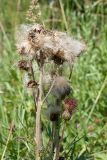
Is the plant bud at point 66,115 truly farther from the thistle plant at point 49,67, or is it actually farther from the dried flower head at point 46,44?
the dried flower head at point 46,44

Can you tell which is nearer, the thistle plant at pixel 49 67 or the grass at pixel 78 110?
the thistle plant at pixel 49 67

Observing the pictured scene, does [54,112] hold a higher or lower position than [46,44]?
lower

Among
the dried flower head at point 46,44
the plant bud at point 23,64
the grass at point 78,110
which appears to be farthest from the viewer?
the grass at point 78,110

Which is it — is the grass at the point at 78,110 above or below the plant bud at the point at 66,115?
below

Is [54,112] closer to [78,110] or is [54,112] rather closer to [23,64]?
[23,64]

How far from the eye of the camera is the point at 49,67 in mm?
1870

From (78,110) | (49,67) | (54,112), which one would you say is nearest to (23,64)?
(49,67)

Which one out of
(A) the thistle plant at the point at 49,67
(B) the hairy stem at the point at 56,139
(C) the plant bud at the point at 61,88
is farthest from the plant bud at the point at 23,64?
(B) the hairy stem at the point at 56,139

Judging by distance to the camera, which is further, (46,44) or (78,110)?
(78,110)

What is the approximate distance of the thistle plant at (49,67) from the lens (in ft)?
5.75

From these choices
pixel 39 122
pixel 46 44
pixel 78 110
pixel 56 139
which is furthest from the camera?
pixel 78 110

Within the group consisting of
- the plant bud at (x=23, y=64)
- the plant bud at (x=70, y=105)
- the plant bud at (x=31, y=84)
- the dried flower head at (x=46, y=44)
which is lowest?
the plant bud at (x=70, y=105)

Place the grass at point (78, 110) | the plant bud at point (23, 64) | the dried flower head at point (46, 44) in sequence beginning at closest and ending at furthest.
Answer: the dried flower head at point (46, 44) → the plant bud at point (23, 64) → the grass at point (78, 110)

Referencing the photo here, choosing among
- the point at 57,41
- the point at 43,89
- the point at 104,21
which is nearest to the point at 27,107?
the point at 43,89
